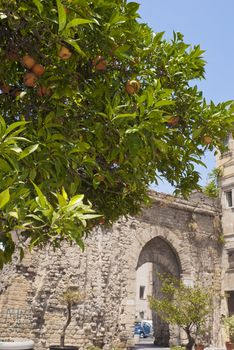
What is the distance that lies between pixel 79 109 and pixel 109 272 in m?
13.4

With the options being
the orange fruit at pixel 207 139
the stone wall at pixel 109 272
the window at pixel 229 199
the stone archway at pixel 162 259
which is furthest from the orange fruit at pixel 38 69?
the window at pixel 229 199

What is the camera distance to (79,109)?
12.1 feet

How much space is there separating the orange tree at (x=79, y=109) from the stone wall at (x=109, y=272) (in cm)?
1052

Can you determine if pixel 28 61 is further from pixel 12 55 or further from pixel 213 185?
pixel 213 185

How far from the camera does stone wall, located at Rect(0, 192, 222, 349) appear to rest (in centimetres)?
1392

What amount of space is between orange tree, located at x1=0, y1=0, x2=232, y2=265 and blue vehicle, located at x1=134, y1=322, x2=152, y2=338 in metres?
27.7

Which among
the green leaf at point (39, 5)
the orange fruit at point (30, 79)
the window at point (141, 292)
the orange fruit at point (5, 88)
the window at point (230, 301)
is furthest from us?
the window at point (141, 292)

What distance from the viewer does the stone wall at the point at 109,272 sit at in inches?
548

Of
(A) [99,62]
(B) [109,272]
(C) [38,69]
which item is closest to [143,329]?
Answer: (B) [109,272]

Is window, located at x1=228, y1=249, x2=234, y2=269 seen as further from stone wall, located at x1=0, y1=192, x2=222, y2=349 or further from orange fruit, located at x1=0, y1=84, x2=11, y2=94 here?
orange fruit, located at x1=0, y1=84, x2=11, y2=94

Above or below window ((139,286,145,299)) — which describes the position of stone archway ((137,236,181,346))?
below

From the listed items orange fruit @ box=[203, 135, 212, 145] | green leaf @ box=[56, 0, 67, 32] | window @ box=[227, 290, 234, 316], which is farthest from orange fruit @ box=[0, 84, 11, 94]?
window @ box=[227, 290, 234, 316]

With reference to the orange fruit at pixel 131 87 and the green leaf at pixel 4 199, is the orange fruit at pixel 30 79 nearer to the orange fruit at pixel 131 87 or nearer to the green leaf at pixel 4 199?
the orange fruit at pixel 131 87

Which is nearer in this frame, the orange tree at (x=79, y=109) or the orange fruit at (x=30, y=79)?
the orange tree at (x=79, y=109)
